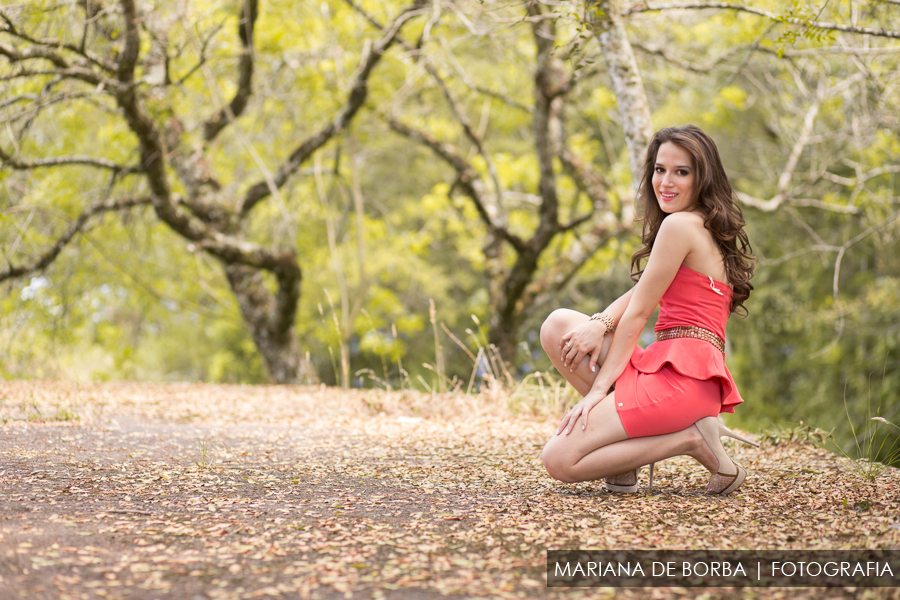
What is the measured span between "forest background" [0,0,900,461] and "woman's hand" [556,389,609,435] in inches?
65.6

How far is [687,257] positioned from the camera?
93.7 inches

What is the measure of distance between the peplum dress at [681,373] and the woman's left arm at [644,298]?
0.05 metres

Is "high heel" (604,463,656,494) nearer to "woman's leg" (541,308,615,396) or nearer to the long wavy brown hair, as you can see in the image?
"woman's leg" (541,308,615,396)

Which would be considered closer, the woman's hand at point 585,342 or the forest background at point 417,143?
the woman's hand at point 585,342

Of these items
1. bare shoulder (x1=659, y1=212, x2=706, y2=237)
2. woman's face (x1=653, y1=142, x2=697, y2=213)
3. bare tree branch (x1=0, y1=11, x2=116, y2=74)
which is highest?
bare tree branch (x1=0, y1=11, x2=116, y2=74)

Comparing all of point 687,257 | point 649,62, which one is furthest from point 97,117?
point 687,257

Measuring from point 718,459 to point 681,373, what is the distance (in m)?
0.31

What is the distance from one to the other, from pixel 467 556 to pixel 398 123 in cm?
665

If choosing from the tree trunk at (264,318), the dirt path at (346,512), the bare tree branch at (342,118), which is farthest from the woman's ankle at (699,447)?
the tree trunk at (264,318)

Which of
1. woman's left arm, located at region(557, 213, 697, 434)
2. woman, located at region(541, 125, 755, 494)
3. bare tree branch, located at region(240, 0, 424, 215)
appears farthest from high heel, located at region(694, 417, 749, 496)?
bare tree branch, located at region(240, 0, 424, 215)

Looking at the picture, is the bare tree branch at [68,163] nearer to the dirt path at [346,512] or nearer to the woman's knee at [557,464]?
the dirt path at [346,512]

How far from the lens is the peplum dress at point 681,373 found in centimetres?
226

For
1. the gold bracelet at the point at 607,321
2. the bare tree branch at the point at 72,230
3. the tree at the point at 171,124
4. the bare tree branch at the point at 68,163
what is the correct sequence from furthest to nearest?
the bare tree branch at the point at 72,230
the bare tree branch at the point at 68,163
the tree at the point at 171,124
the gold bracelet at the point at 607,321

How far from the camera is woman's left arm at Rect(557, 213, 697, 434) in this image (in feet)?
7.66
